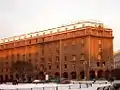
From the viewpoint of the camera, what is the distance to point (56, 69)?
4594 inches

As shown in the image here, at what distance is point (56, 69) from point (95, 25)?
21.2 metres

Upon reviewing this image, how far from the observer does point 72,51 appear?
112 m

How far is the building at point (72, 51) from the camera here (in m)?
106

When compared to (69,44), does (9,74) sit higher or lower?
lower

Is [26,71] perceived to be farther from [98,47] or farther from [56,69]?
[98,47]

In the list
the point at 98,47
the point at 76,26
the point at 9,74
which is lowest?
the point at 9,74

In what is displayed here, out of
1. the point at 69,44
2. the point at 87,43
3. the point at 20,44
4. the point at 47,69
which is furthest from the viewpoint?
the point at 20,44

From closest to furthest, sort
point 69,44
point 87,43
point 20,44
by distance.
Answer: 1. point 87,43
2. point 69,44
3. point 20,44

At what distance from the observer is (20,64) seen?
110562 millimetres

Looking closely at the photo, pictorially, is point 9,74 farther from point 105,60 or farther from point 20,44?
point 105,60

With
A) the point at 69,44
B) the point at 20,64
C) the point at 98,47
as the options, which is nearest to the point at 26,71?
the point at 20,64

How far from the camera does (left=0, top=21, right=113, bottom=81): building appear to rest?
106062mm

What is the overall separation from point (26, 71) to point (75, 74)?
61.7 ft

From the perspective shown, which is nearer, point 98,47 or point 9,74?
point 98,47
